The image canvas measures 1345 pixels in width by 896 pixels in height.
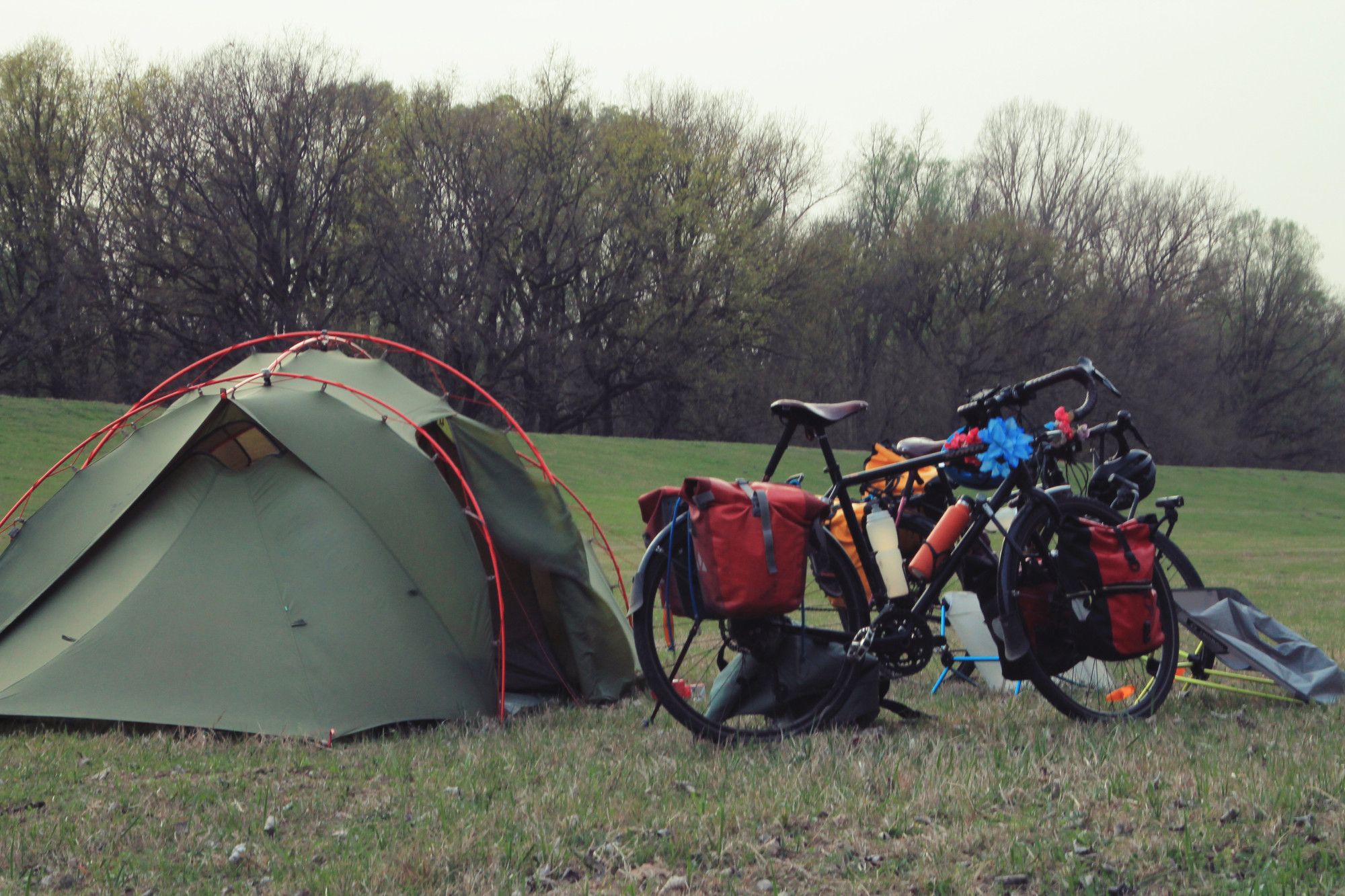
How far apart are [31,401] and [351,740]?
23173mm

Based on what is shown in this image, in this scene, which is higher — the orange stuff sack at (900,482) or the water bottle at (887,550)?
the orange stuff sack at (900,482)

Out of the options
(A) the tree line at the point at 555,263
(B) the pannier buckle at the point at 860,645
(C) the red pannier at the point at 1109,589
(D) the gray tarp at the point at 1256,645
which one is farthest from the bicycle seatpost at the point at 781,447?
(A) the tree line at the point at 555,263

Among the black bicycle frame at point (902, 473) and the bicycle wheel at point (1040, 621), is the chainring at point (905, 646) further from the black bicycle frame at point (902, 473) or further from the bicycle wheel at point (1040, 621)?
Result: the bicycle wheel at point (1040, 621)

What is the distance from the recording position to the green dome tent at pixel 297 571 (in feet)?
17.5

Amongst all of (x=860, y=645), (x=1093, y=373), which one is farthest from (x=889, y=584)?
(x=1093, y=373)

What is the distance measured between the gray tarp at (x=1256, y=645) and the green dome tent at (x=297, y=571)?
2.83 metres

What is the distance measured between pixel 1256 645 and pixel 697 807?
115 inches

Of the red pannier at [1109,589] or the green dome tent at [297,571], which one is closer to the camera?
the red pannier at [1109,589]

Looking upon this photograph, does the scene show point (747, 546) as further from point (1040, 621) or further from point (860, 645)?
point (1040, 621)

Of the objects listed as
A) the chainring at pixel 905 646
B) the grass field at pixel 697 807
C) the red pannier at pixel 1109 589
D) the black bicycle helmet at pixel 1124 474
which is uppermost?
the black bicycle helmet at pixel 1124 474

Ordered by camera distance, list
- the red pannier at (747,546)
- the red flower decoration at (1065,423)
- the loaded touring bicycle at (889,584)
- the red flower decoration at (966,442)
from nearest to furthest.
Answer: the red pannier at (747,546), the loaded touring bicycle at (889,584), the red flower decoration at (1065,423), the red flower decoration at (966,442)

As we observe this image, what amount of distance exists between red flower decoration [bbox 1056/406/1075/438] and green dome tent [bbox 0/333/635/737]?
101 inches

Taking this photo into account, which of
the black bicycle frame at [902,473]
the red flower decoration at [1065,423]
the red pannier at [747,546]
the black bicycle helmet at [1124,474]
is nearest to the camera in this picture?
the red pannier at [747,546]

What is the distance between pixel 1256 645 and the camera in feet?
17.3
